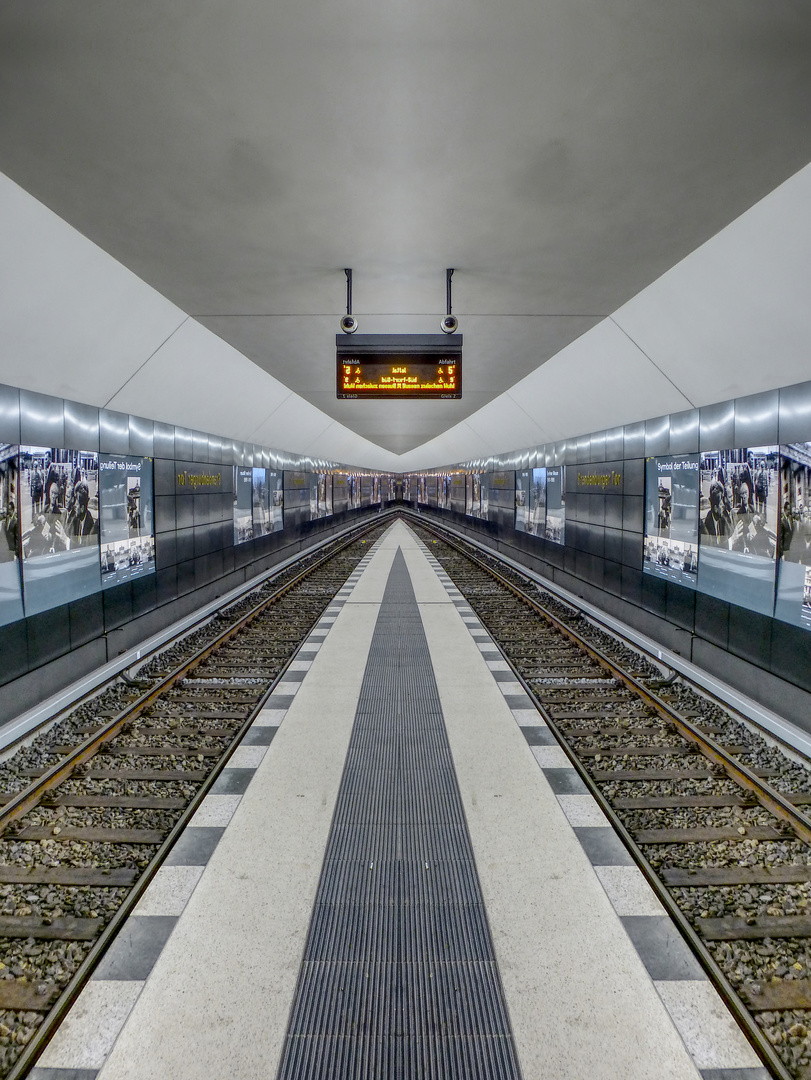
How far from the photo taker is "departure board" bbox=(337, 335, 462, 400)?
→ 5.80 meters

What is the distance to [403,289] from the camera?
5551mm

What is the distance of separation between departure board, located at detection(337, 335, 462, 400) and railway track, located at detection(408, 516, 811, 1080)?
3.51 meters

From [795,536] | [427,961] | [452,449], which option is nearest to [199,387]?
[795,536]

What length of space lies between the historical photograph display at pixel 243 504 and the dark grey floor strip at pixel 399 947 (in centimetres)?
968

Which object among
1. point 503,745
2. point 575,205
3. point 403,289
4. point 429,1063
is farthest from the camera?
point 403,289

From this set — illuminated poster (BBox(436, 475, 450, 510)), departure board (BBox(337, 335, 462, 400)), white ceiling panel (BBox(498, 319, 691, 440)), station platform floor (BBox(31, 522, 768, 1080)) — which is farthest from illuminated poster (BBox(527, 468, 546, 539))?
illuminated poster (BBox(436, 475, 450, 510))

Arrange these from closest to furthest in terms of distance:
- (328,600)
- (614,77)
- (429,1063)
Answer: (429,1063) < (614,77) < (328,600)

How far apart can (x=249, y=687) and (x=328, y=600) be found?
5.33m

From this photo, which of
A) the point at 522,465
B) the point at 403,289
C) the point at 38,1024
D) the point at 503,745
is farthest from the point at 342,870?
the point at 522,465

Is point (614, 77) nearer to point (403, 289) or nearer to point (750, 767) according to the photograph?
point (403, 289)

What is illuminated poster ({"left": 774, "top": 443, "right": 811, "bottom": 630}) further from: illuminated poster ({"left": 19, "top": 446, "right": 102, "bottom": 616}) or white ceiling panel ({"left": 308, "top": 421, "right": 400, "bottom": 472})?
white ceiling panel ({"left": 308, "top": 421, "right": 400, "bottom": 472})

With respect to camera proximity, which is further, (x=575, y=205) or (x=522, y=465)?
(x=522, y=465)

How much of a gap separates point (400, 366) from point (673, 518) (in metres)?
4.72

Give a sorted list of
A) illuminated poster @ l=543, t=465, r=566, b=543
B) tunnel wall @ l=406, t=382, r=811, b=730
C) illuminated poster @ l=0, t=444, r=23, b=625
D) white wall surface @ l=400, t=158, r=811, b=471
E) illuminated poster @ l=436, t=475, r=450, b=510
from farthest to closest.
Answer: illuminated poster @ l=436, t=475, r=450, b=510 → illuminated poster @ l=543, t=465, r=566, b=543 → tunnel wall @ l=406, t=382, r=811, b=730 → illuminated poster @ l=0, t=444, r=23, b=625 → white wall surface @ l=400, t=158, r=811, b=471
